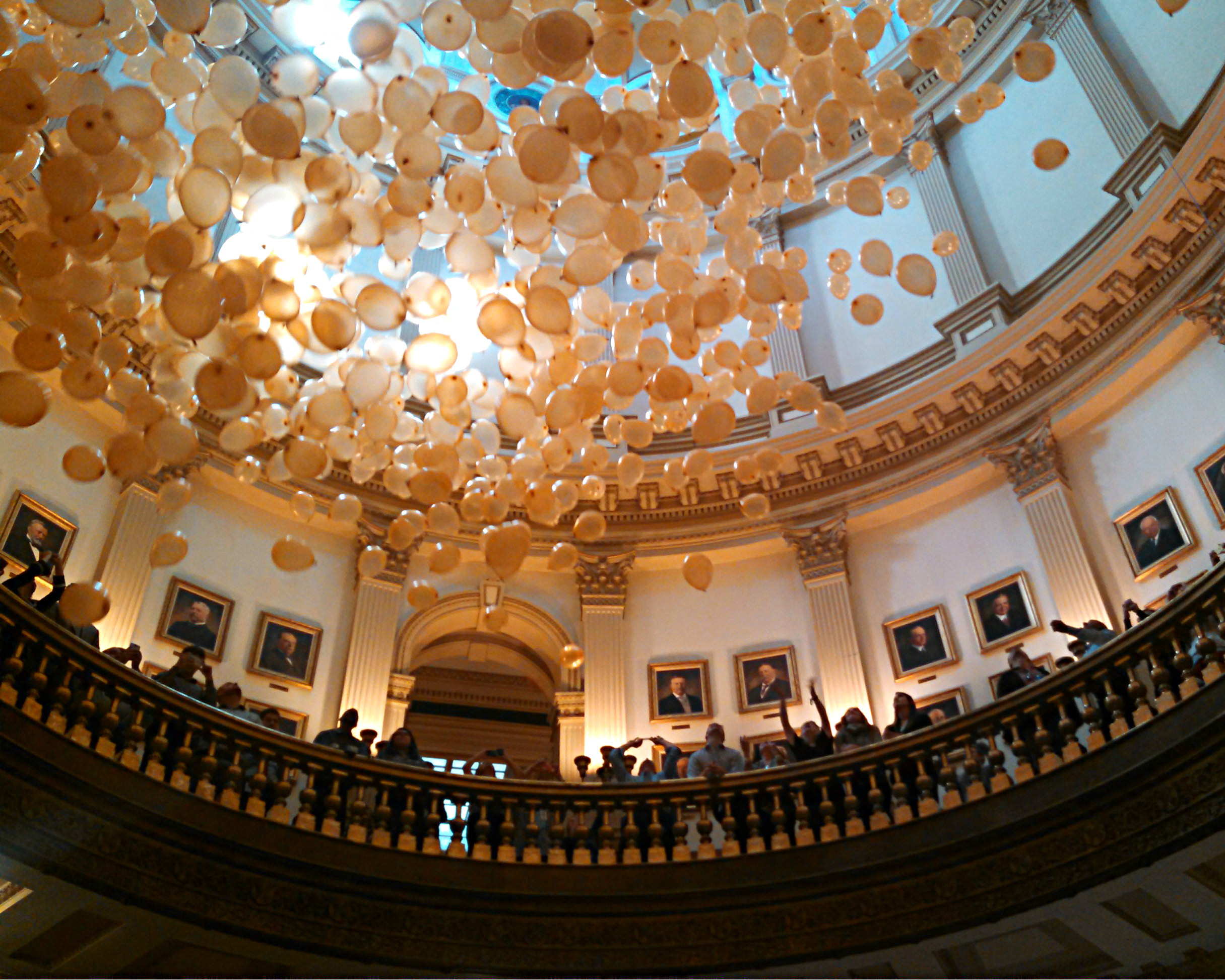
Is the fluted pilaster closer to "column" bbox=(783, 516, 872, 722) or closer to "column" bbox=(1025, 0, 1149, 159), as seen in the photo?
"column" bbox=(783, 516, 872, 722)

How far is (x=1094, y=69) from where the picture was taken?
508 inches

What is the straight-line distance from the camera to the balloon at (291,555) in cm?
632

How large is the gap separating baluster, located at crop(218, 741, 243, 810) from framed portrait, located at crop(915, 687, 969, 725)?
710cm

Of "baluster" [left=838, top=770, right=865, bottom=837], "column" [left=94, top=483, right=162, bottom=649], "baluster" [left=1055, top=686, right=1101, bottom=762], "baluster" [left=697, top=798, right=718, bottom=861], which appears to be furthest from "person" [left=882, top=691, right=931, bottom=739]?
"column" [left=94, top=483, right=162, bottom=649]

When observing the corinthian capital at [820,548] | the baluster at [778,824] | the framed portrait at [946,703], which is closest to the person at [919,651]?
the framed portrait at [946,703]

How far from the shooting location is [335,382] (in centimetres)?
616

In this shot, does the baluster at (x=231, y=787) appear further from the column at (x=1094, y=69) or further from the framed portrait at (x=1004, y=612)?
the column at (x=1094, y=69)

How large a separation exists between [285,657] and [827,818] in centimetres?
654

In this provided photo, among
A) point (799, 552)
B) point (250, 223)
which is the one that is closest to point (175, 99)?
point (250, 223)

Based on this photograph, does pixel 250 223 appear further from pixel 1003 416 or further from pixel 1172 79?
pixel 1172 79

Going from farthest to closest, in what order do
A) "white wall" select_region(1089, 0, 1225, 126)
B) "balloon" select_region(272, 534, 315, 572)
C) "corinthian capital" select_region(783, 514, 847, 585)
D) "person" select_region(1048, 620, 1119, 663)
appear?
1. "corinthian capital" select_region(783, 514, 847, 585)
2. "white wall" select_region(1089, 0, 1225, 126)
3. "person" select_region(1048, 620, 1119, 663)
4. "balloon" select_region(272, 534, 315, 572)

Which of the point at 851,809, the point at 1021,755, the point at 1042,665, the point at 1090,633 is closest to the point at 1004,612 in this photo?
the point at 1042,665

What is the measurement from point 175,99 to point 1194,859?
7670mm

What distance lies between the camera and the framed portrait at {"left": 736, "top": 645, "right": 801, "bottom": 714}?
12.4m
